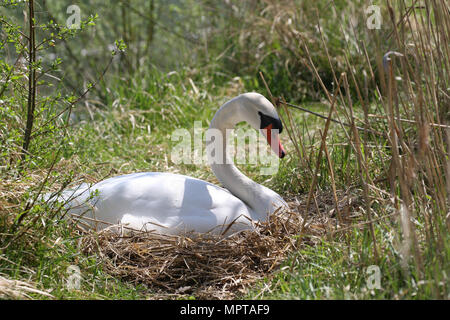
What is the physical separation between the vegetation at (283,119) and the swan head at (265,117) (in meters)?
0.12

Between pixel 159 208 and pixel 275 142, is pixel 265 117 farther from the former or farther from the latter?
pixel 159 208

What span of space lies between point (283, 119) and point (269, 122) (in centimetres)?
20

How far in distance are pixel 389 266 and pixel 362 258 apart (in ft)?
0.46

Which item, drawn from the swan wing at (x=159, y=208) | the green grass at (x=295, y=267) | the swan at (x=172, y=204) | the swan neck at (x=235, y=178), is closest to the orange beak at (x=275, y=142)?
the swan at (x=172, y=204)

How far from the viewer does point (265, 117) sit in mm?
4004

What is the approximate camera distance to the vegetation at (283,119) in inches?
111

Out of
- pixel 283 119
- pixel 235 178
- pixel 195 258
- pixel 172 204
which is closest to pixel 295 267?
pixel 195 258

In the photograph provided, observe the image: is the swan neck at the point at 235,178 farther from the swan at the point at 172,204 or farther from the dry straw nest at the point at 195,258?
the dry straw nest at the point at 195,258

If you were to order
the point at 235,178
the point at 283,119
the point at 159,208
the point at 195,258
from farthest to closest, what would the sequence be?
the point at 235,178
the point at 283,119
the point at 159,208
the point at 195,258

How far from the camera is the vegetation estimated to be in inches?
111

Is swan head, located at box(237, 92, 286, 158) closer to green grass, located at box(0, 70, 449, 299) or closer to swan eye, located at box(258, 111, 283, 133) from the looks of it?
swan eye, located at box(258, 111, 283, 133)

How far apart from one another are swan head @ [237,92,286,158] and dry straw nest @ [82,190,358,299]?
0.64 metres

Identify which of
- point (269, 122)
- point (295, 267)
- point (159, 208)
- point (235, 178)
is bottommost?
point (295, 267)

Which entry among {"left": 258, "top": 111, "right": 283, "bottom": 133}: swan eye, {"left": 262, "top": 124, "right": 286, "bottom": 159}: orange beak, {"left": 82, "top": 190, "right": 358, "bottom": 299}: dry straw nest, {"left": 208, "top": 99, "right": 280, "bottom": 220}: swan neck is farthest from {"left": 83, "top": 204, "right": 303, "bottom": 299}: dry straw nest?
{"left": 258, "top": 111, "right": 283, "bottom": 133}: swan eye
